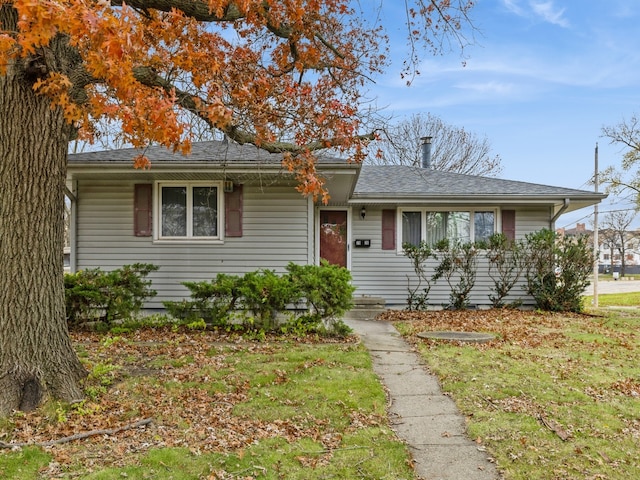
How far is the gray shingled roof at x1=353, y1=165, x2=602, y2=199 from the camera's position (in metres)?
10.5

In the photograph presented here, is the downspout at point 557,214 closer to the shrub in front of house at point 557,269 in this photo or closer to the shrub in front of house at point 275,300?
the shrub in front of house at point 557,269

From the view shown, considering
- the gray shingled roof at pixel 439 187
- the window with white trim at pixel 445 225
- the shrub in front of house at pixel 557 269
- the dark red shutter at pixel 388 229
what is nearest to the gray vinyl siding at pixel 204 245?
the gray shingled roof at pixel 439 187

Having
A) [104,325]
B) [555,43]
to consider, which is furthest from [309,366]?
[555,43]

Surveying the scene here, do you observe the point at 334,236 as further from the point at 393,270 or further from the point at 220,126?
the point at 220,126

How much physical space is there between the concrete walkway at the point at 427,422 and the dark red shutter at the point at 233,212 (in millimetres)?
3765

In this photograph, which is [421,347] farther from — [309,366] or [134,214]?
[134,214]

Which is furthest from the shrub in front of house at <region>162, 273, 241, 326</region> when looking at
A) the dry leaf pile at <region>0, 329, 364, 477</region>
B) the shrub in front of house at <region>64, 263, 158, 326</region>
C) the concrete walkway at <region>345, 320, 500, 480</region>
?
the concrete walkway at <region>345, 320, 500, 480</region>

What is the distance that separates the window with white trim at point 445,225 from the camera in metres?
11.1

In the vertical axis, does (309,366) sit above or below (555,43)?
below

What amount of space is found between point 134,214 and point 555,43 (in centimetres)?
1024

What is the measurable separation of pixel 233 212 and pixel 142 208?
1.71m

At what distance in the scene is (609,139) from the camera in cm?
2119

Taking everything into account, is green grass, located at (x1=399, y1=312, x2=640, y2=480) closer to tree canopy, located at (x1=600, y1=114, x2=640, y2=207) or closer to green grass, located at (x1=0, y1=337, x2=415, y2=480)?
green grass, located at (x1=0, y1=337, x2=415, y2=480)

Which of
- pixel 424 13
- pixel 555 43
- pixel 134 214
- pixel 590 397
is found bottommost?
pixel 590 397
